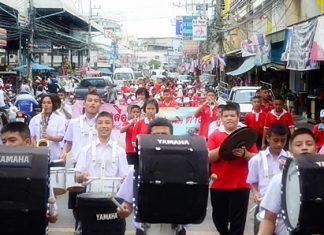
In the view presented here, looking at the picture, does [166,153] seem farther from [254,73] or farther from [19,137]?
[254,73]

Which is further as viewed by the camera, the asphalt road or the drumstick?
the asphalt road

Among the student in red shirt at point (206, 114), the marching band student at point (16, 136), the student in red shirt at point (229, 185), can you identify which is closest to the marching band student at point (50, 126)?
the student in red shirt at point (229, 185)

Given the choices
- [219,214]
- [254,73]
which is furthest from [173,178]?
[254,73]

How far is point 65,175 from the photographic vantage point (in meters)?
5.86

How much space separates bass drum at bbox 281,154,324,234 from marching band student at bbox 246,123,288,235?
205 centimetres

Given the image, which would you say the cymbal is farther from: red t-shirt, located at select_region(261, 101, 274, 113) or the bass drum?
red t-shirt, located at select_region(261, 101, 274, 113)

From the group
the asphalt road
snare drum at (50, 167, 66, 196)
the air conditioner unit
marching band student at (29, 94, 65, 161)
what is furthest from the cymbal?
the air conditioner unit

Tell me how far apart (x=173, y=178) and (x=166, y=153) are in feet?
0.52

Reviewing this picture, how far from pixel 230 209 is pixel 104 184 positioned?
5.45 ft

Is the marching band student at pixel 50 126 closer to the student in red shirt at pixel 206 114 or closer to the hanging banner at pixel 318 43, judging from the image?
the student in red shirt at pixel 206 114

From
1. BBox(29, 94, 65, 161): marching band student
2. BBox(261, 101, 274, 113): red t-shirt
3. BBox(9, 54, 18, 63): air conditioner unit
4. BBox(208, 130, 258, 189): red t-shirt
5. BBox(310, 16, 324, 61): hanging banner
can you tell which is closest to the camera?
BBox(208, 130, 258, 189): red t-shirt

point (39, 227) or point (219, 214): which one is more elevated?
point (39, 227)

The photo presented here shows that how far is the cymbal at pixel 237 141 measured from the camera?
6035mm

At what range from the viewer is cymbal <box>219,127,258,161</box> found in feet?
19.8
